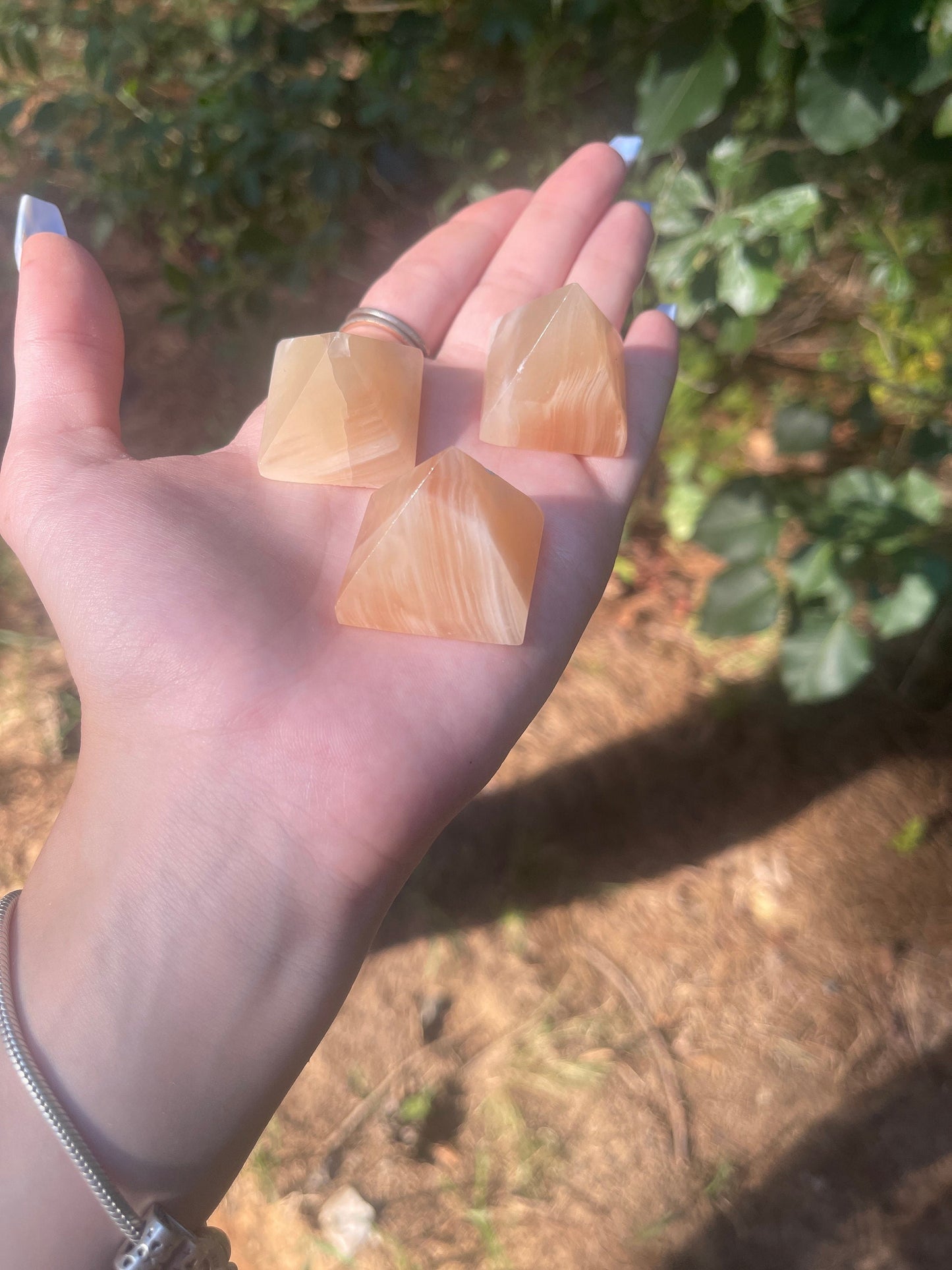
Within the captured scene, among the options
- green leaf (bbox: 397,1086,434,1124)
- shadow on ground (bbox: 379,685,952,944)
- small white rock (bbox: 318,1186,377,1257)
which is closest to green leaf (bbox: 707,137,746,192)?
shadow on ground (bbox: 379,685,952,944)

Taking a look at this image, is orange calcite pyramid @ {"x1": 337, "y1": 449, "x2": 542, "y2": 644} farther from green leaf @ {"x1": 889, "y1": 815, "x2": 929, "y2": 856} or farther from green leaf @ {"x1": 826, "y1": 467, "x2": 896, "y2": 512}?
green leaf @ {"x1": 889, "y1": 815, "x2": 929, "y2": 856}

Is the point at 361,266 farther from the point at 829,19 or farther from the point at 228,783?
the point at 228,783

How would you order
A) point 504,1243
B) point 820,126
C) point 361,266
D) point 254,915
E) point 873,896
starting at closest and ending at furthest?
point 254,915, point 820,126, point 504,1243, point 873,896, point 361,266

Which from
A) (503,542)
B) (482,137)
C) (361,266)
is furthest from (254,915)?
(361,266)

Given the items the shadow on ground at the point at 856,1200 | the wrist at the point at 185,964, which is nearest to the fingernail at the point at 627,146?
the wrist at the point at 185,964

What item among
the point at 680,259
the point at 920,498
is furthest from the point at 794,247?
the point at 920,498

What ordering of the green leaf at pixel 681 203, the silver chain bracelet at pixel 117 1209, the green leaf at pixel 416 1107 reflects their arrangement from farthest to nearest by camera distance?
the green leaf at pixel 416 1107 → the green leaf at pixel 681 203 → the silver chain bracelet at pixel 117 1209

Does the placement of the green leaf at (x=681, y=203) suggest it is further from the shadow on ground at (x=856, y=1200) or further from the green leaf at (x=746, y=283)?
the shadow on ground at (x=856, y=1200)

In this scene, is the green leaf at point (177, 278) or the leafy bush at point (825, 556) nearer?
the leafy bush at point (825, 556)
